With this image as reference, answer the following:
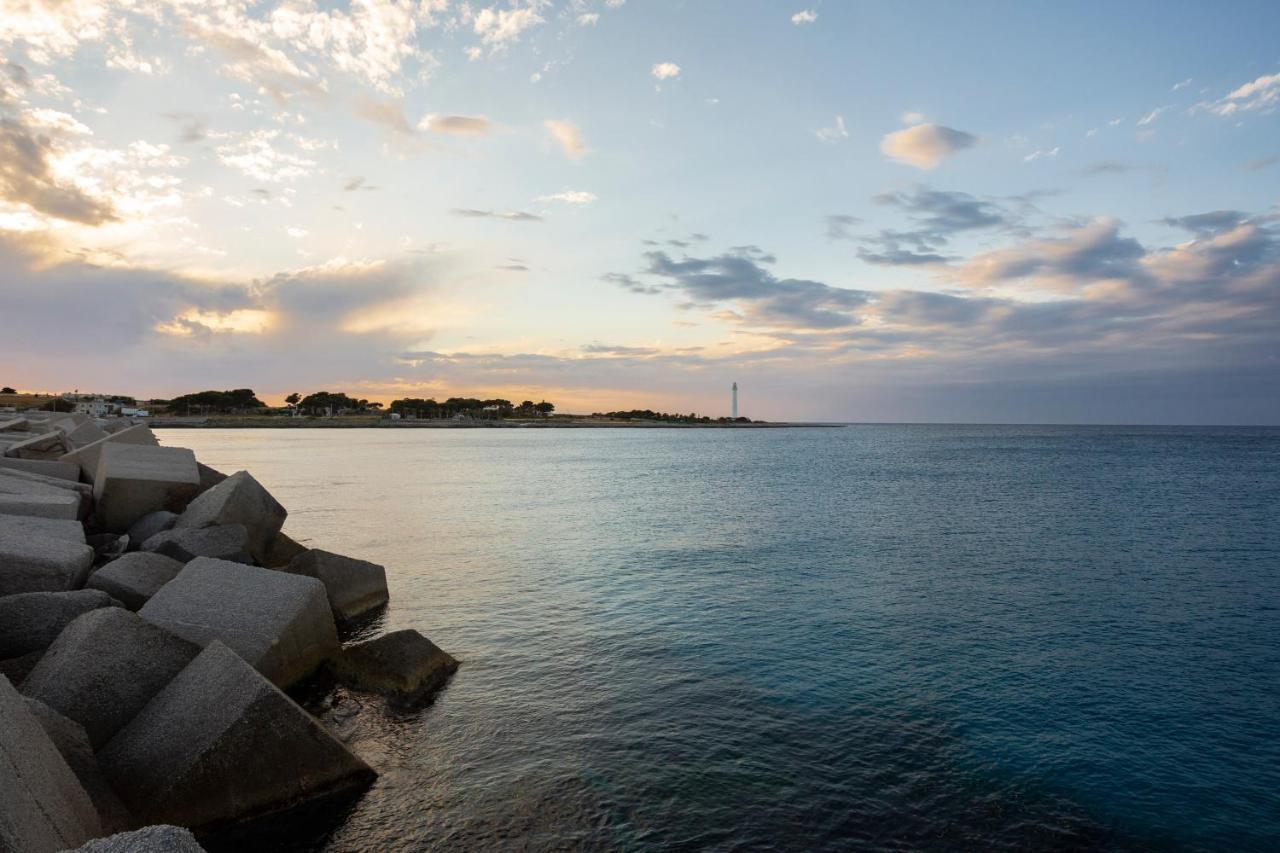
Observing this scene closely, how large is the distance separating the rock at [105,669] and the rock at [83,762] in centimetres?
44

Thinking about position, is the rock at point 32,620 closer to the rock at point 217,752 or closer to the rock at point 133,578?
the rock at point 133,578

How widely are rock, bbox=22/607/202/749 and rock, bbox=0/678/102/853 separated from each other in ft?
6.95

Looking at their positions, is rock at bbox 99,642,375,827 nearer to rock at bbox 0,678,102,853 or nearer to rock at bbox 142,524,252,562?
rock at bbox 0,678,102,853

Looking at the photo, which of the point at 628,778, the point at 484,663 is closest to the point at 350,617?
the point at 484,663

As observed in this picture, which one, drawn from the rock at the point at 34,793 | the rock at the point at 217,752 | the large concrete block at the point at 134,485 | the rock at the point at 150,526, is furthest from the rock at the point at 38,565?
the large concrete block at the point at 134,485

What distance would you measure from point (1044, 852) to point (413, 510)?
1342 inches

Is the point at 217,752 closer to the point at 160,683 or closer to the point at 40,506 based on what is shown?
the point at 160,683

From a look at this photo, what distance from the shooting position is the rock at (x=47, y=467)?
2106 cm

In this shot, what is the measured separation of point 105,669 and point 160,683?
2.08 ft

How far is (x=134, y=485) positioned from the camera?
758 inches

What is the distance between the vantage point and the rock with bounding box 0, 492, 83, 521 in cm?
1467

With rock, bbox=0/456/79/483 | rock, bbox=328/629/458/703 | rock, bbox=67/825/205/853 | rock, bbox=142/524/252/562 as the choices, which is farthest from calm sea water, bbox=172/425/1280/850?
rock, bbox=0/456/79/483

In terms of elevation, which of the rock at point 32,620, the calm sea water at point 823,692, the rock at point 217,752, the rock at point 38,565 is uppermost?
the rock at point 38,565

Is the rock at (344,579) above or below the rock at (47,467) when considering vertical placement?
below
